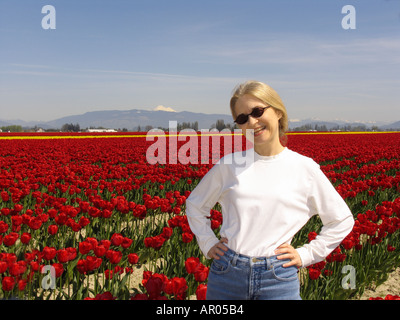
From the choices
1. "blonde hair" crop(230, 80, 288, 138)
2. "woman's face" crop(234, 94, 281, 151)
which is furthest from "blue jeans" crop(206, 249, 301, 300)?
"blonde hair" crop(230, 80, 288, 138)

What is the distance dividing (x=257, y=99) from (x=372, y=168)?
8.73 metres

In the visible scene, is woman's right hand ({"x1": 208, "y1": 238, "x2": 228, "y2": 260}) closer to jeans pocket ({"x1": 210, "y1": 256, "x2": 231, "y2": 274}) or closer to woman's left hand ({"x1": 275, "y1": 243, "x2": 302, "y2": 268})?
jeans pocket ({"x1": 210, "y1": 256, "x2": 231, "y2": 274})

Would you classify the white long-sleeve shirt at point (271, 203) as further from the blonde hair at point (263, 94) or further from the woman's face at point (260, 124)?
the blonde hair at point (263, 94)

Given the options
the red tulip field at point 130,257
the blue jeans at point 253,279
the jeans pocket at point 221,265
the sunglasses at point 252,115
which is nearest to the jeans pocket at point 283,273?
the blue jeans at point 253,279

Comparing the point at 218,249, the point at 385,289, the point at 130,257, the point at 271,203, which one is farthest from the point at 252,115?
the point at 385,289

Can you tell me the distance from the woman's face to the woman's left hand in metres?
0.60

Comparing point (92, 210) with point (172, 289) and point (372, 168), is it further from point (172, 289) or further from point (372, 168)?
point (372, 168)

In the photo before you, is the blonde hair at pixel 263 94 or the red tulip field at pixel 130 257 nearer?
the blonde hair at pixel 263 94

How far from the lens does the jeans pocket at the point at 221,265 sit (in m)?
2.08

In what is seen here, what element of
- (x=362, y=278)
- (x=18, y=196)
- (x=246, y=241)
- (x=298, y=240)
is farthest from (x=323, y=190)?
(x=18, y=196)

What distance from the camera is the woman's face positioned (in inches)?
86.7

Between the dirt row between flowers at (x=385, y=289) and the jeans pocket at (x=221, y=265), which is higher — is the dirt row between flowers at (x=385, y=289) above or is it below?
below

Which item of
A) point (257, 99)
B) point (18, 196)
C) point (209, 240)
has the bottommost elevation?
point (18, 196)

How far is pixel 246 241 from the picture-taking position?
6.89ft
